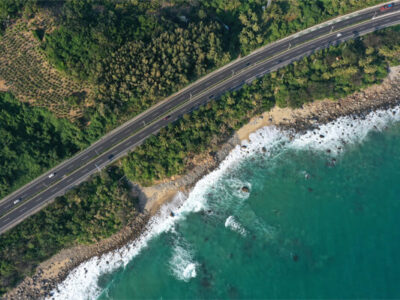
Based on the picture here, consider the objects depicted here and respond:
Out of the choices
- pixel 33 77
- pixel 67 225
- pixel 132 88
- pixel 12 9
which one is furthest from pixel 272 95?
pixel 12 9

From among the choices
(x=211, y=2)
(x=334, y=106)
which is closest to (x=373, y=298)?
(x=334, y=106)

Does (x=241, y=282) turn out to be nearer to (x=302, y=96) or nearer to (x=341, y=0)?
(x=302, y=96)

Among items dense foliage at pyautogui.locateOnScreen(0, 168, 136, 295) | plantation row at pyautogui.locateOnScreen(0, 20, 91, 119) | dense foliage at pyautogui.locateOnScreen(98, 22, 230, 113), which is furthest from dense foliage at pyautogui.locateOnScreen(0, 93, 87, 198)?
dense foliage at pyautogui.locateOnScreen(98, 22, 230, 113)

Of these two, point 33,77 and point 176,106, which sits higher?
point 33,77

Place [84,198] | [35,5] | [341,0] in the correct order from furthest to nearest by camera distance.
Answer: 1. [341,0]
2. [35,5]
3. [84,198]

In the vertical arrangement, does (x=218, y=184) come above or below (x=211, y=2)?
below

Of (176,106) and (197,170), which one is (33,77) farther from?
(197,170)
